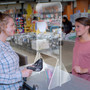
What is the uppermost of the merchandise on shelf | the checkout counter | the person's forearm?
the merchandise on shelf

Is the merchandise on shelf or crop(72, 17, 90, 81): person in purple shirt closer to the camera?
crop(72, 17, 90, 81): person in purple shirt

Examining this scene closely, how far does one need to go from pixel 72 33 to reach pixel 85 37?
12.6 ft

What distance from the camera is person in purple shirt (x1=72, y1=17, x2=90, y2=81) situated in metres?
1.50

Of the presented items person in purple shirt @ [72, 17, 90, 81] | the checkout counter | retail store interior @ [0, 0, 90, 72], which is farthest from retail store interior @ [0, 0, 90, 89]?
the checkout counter

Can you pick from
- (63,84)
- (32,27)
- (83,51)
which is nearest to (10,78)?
(63,84)

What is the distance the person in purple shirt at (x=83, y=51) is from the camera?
1.50 metres

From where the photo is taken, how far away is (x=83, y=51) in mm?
1512

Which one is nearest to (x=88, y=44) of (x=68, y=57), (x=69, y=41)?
(x=68, y=57)

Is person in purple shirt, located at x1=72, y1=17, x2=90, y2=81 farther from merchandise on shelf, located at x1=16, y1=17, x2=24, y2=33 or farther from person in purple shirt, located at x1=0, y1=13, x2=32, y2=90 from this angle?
merchandise on shelf, located at x1=16, y1=17, x2=24, y2=33

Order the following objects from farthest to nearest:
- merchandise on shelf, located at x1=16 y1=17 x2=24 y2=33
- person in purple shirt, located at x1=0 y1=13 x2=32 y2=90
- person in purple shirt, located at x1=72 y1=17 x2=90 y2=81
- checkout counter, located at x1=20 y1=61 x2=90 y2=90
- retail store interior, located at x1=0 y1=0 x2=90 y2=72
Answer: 1. merchandise on shelf, located at x1=16 y1=17 x2=24 y2=33
2. retail store interior, located at x1=0 y1=0 x2=90 y2=72
3. person in purple shirt, located at x1=72 y1=17 x2=90 y2=81
4. checkout counter, located at x1=20 y1=61 x2=90 y2=90
5. person in purple shirt, located at x1=0 y1=13 x2=32 y2=90

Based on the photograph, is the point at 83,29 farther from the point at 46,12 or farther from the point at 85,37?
the point at 46,12

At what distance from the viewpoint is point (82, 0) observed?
264 inches

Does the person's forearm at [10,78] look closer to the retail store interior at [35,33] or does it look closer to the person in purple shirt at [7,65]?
the person in purple shirt at [7,65]

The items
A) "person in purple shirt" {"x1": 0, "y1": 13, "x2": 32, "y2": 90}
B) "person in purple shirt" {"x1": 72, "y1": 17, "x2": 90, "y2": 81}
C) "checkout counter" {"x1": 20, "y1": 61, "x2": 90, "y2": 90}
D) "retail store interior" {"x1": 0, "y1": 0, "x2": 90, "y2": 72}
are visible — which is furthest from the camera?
"retail store interior" {"x1": 0, "y1": 0, "x2": 90, "y2": 72}
